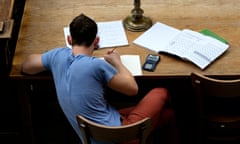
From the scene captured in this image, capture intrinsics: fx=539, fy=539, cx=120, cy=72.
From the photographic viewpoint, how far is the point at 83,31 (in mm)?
2322

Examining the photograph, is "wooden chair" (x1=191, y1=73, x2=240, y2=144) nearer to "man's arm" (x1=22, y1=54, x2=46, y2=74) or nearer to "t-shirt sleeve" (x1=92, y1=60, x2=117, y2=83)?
"t-shirt sleeve" (x1=92, y1=60, x2=117, y2=83)

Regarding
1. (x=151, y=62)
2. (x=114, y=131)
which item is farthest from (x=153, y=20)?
(x=114, y=131)

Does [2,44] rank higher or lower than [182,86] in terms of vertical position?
higher

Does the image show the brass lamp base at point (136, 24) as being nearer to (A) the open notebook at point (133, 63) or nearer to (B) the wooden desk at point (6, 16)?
(A) the open notebook at point (133, 63)

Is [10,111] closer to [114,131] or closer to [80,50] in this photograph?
[80,50]

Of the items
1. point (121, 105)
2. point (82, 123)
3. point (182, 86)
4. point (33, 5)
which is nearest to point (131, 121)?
point (82, 123)

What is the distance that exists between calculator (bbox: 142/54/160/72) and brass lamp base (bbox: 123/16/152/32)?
0.23m

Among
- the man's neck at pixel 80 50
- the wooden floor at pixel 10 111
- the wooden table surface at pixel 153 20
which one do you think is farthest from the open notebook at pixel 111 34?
the wooden floor at pixel 10 111

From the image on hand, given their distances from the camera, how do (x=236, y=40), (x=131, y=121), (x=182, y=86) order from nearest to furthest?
1. (x=131, y=121)
2. (x=236, y=40)
3. (x=182, y=86)

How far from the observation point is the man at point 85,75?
7.51ft

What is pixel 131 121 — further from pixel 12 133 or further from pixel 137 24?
pixel 12 133

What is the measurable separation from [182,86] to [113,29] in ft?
1.96

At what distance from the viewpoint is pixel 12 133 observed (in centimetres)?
299

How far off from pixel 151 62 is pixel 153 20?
36 centimetres
